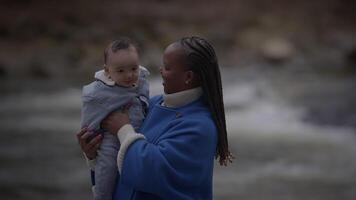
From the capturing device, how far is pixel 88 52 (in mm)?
17172

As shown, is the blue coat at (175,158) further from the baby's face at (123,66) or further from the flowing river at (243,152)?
the flowing river at (243,152)

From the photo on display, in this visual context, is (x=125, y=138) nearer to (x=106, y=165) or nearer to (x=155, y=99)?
(x=106, y=165)

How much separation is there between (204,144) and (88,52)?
15.1 metres

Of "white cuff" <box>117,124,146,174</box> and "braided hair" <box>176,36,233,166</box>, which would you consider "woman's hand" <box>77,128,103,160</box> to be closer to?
"white cuff" <box>117,124,146,174</box>

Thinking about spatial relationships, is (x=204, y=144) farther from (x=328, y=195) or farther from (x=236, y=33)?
(x=236, y=33)

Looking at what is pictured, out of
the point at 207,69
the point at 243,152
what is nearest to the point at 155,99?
the point at 207,69

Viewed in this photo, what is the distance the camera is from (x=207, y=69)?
227 centimetres

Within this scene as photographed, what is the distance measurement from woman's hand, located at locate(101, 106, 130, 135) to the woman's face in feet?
0.63

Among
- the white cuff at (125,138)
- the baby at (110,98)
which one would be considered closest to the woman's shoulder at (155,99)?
the baby at (110,98)

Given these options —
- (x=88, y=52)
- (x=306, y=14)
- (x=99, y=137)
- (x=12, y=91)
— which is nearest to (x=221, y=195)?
(x=99, y=137)

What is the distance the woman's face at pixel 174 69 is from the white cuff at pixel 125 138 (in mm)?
181

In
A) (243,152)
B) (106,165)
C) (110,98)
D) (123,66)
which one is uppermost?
(123,66)

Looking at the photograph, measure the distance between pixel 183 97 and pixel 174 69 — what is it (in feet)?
0.32

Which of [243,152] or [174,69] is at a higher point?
[174,69]
